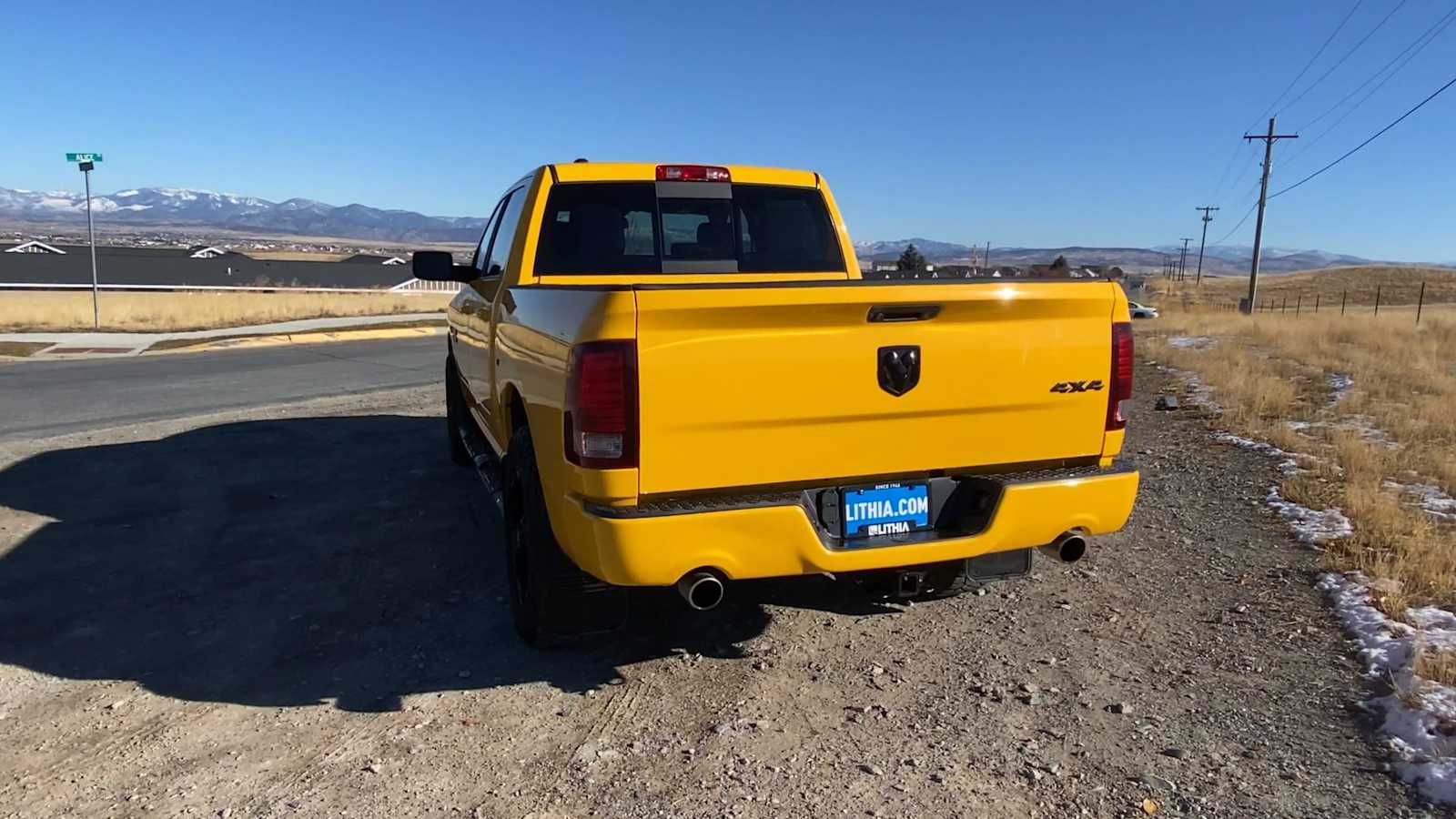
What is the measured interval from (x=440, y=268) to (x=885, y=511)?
3.60 m

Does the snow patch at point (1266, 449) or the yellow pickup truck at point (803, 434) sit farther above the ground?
the yellow pickup truck at point (803, 434)

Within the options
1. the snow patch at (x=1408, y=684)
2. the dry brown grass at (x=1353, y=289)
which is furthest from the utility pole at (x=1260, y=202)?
the snow patch at (x=1408, y=684)

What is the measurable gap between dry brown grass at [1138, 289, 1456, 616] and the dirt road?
526 millimetres

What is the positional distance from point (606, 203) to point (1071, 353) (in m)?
2.60

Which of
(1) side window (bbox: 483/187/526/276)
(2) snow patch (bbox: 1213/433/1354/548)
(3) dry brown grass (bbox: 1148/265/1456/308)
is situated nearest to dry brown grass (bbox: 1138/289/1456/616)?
(2) snow patch (bbox: 1213/433/1354/548)

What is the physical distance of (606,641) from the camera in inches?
161

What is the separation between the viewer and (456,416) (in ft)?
23.9

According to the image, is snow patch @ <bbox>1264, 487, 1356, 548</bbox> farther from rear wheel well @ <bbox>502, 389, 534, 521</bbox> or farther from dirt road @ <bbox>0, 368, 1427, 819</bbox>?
rear wheel well @ <bbox>502, 389, 534, 521</bbox>

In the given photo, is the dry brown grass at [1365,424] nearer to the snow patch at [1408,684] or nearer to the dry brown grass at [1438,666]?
the snow patch at [1408,684]

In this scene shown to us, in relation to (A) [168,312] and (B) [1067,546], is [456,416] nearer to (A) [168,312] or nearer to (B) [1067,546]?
(B) [1067,546]

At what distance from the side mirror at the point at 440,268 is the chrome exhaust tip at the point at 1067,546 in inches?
150

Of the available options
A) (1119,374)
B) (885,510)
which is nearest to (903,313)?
(885,510)

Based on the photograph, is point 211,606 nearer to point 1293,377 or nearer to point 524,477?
point 524,477

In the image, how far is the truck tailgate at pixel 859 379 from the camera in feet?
9.71
